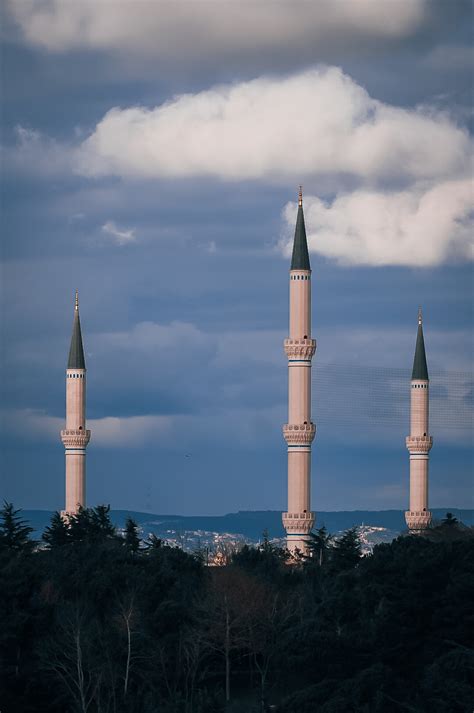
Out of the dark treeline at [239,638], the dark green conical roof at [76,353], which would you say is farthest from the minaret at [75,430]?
the dark treeline at [239,638]

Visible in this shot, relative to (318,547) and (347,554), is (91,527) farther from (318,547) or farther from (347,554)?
(347,554)

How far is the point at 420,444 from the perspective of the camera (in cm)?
8056

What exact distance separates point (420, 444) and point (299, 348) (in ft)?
41.2

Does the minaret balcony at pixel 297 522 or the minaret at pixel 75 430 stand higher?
the minaret at pixel 75 430

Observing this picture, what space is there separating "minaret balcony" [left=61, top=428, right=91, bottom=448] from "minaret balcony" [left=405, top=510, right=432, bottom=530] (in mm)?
17415

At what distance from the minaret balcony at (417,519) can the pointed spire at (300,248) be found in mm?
15423

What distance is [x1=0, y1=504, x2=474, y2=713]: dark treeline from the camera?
4012 centimetres

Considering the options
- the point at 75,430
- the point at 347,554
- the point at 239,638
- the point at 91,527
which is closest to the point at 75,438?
the point at 75,430

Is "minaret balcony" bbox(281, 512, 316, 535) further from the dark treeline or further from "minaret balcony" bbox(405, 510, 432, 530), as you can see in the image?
the dark treeline

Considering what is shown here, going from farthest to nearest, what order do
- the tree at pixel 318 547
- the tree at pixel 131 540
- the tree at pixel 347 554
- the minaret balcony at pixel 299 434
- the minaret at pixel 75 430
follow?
1. the minaret at pixel 75 430
2. the minaret balcony at pixel 299 434
3. the tree at pixel 318 547
4. the tree at pixel 131 540
5. the tree at pixel 347 554

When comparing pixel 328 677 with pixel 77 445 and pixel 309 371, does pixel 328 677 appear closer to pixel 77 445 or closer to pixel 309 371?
pixel 309 371

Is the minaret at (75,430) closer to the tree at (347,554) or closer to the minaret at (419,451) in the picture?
the minaret at (419,451)

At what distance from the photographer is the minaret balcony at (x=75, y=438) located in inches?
3113

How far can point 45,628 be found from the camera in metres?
44.4
